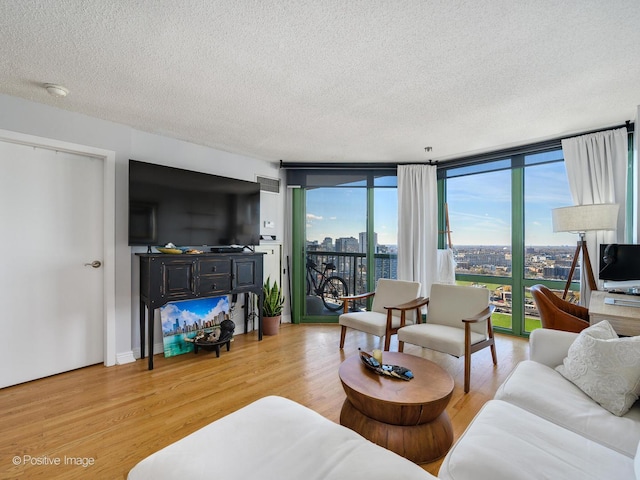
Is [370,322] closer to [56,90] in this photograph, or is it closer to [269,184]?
[269,184]

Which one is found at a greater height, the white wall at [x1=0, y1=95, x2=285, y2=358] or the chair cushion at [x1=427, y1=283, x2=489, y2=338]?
the white wall at [x1=0, y1=95, x2=285, y2=358]

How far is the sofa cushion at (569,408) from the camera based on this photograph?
1265 mm

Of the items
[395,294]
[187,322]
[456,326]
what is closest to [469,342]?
[456,326]

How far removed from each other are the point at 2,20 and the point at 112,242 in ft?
6.01

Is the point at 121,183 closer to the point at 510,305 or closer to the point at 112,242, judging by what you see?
the point at 112,242

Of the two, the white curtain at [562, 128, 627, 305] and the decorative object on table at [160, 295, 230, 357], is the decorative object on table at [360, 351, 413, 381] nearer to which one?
the decorative object on table at [160, 295, 230, 357]

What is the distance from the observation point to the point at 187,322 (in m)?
3.41

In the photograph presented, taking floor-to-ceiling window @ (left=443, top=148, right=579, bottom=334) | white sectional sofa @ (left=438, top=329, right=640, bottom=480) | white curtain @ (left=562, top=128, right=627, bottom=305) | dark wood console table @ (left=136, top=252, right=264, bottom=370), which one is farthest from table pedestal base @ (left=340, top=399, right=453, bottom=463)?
floor-to-ceiling window @ (left=443, top=148, right=579, bottom=334)

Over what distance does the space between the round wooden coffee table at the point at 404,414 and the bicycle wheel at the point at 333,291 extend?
2.77 meters

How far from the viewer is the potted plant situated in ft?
13.0

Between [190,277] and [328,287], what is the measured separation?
7.10 ft

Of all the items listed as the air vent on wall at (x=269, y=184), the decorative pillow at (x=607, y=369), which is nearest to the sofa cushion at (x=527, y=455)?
the decorative pillow at (x=607, y=369)

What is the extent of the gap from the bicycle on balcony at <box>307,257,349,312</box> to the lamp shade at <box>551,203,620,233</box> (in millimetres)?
2782

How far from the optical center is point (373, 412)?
1713 mm
